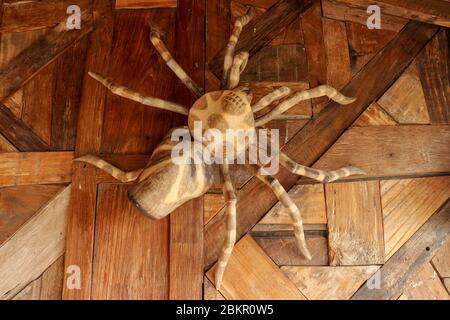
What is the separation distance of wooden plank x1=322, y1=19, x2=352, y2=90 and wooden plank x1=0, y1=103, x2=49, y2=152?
84 cm

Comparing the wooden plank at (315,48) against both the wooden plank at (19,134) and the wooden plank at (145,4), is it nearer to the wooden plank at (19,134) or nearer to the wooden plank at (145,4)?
the wooden plank at (145,4)

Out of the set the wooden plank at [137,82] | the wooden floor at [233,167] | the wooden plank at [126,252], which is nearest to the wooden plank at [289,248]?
the wooden floor at [233,167]

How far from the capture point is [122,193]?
3.64 ft

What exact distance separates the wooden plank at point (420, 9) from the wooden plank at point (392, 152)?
0.31 metres

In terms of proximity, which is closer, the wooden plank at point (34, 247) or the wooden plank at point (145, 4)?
the wooden plank at point (34, 247)

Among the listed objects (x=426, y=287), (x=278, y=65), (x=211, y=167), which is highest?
(x=278, y=65)

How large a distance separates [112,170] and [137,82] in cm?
29

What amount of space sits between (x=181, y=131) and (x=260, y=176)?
224 mm

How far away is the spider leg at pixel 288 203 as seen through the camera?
3.20ft

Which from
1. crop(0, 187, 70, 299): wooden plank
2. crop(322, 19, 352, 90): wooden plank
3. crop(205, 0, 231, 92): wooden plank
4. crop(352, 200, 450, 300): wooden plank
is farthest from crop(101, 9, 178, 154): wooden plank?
crop(352, 200, 450, 300): wooden plank

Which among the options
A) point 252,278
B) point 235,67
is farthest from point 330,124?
point 252,278

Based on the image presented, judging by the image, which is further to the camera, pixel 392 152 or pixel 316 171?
pixel 392 152

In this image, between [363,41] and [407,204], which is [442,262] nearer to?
[407,204]

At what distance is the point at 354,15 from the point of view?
1219 mm
